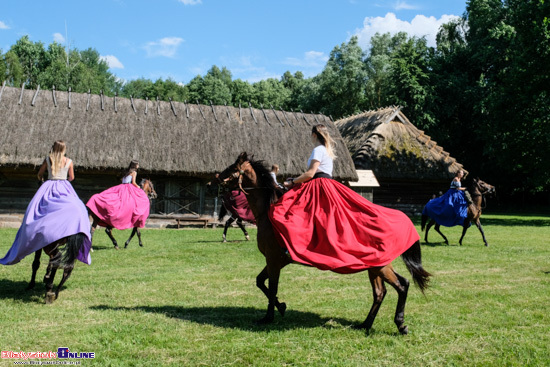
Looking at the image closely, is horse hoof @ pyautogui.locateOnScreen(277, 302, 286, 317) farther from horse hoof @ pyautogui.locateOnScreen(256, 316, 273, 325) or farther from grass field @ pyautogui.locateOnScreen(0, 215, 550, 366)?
horse hoof @ pyautogui.locateOnScreen(256, 316, 273, 325)

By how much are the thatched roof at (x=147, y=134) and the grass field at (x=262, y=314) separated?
33.7ft

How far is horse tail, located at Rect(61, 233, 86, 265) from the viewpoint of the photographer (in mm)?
6547

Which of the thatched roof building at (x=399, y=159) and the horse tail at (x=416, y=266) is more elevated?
the thatched roof building at (x=399, y=159)

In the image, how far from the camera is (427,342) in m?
4.87

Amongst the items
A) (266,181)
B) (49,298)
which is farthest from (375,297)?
(49,298)

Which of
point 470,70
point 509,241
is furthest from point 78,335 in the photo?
point 470,70

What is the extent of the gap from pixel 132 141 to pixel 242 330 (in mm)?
16525

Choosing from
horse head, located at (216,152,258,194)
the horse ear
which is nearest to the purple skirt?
horse head, located at (216,152,258,194)

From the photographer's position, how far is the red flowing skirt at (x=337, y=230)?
508cm

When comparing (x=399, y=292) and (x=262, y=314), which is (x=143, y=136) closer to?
(x=262, y=314)

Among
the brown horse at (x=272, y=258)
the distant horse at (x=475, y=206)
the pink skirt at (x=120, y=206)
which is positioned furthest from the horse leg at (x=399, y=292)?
the distant horse at (x=475, y=206)

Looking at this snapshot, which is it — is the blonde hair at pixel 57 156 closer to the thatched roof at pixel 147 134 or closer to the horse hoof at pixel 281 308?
the horse hoof at pixel 281 308

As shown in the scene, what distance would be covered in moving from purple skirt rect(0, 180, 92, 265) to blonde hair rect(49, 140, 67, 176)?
0.21 meters

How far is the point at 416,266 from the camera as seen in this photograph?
18.0 feet
